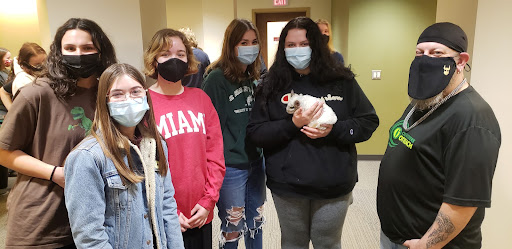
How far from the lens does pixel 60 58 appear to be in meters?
1.43

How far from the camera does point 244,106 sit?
76.7 inches

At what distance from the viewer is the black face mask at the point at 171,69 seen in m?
1.60

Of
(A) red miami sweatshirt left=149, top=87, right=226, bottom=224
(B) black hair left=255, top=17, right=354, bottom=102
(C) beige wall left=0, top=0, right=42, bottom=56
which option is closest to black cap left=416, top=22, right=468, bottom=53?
(B) black hair left=255, top=17, right=354, bottom=102

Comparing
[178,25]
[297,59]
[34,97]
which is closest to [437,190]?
[297,59]

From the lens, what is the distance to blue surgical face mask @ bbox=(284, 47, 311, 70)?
5.59 ft

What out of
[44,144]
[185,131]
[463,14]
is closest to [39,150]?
[44,144]

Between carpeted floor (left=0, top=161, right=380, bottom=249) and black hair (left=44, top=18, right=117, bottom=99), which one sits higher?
black hair (left=44, top=18, right=117, bottom=99)

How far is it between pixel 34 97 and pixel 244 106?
1.00 metres

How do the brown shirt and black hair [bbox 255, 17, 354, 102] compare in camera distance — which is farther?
black hair [bbox 255, 17, 354, 102]

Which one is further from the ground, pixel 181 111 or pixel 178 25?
pixel 178 25

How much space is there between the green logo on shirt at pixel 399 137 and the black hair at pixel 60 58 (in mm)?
1283

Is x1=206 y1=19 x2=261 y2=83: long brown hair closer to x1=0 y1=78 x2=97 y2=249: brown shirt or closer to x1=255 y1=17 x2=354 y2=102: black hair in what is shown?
x1=255 y1=17 x2=354 y2=102: black hair

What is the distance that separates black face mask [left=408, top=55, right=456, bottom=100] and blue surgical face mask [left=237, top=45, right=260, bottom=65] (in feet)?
2.96

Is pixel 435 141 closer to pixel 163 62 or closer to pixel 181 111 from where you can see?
pixel 181 111
